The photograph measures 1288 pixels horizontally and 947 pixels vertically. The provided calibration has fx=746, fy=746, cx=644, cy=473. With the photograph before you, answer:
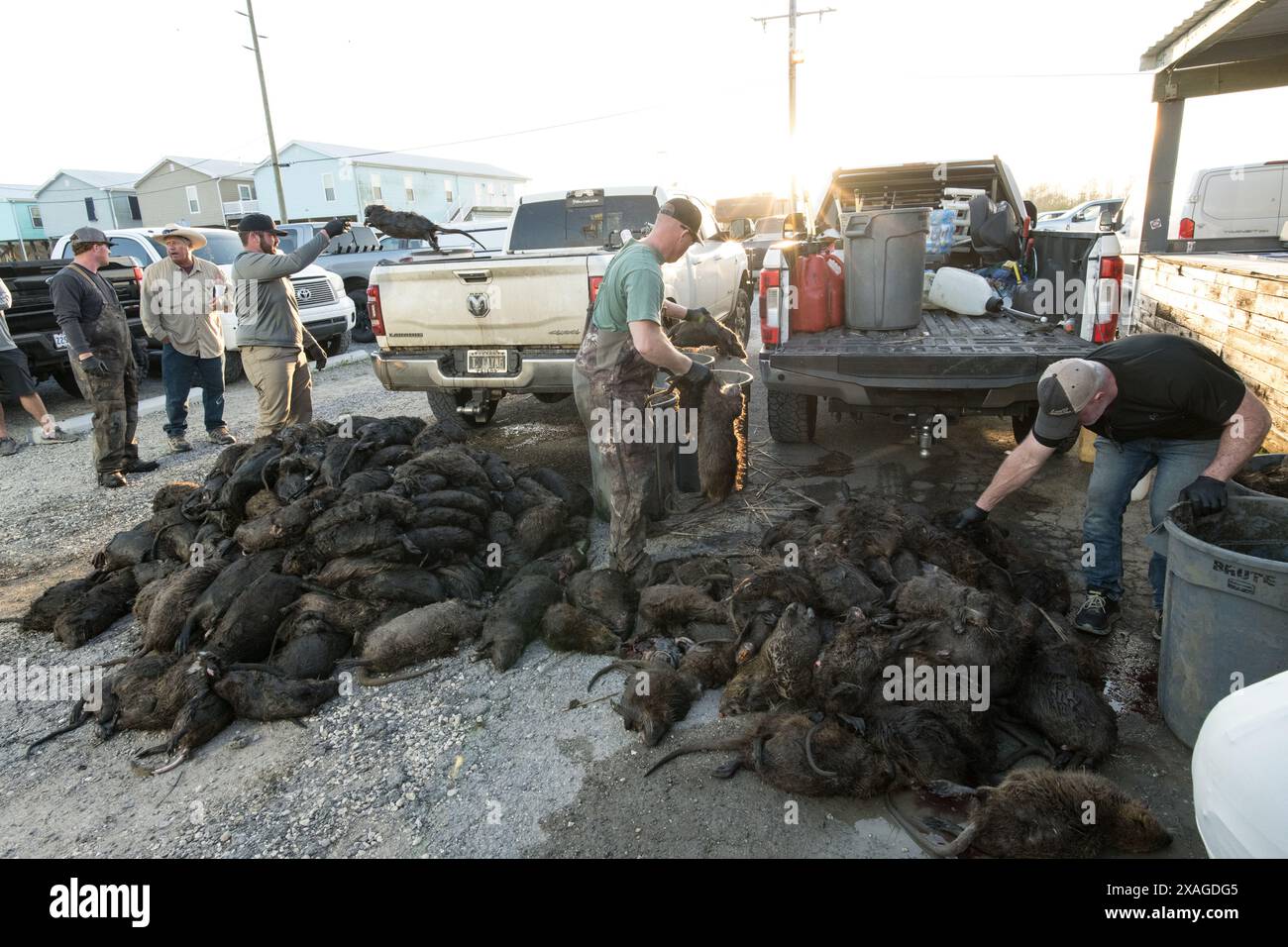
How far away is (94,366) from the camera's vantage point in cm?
732

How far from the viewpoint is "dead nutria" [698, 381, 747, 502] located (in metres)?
5.22

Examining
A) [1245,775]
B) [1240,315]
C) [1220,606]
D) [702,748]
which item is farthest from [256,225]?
[1240,315]

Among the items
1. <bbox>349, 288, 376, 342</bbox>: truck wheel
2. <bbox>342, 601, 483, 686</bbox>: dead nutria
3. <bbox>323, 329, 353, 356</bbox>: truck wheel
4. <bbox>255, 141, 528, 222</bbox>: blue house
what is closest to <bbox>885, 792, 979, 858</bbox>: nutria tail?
<bbox>342, 601, 483, 686</bbox>: dead nutria

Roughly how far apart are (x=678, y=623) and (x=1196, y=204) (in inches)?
586

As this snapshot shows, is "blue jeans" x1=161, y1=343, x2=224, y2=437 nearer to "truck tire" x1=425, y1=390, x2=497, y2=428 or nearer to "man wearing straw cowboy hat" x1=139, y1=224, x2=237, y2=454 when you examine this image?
"man wearing straw cowboy hat" x1=139, y1=224, x2=237, y2=454

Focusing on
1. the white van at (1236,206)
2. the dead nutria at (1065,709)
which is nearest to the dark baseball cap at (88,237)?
the dead nutria at (1065,709)

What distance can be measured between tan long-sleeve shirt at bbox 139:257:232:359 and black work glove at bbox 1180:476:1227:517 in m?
9.03

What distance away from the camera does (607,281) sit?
4570 mm

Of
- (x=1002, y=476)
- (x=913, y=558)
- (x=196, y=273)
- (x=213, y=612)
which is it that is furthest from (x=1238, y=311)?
(x=196, y=273)

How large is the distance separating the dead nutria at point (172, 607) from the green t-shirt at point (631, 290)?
113 inches

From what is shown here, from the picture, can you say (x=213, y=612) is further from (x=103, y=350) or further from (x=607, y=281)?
(x=103, y=350)

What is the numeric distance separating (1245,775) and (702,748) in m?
2.04

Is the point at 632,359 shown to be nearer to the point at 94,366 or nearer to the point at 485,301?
the point at 485,301

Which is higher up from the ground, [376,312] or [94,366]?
[376,312]
